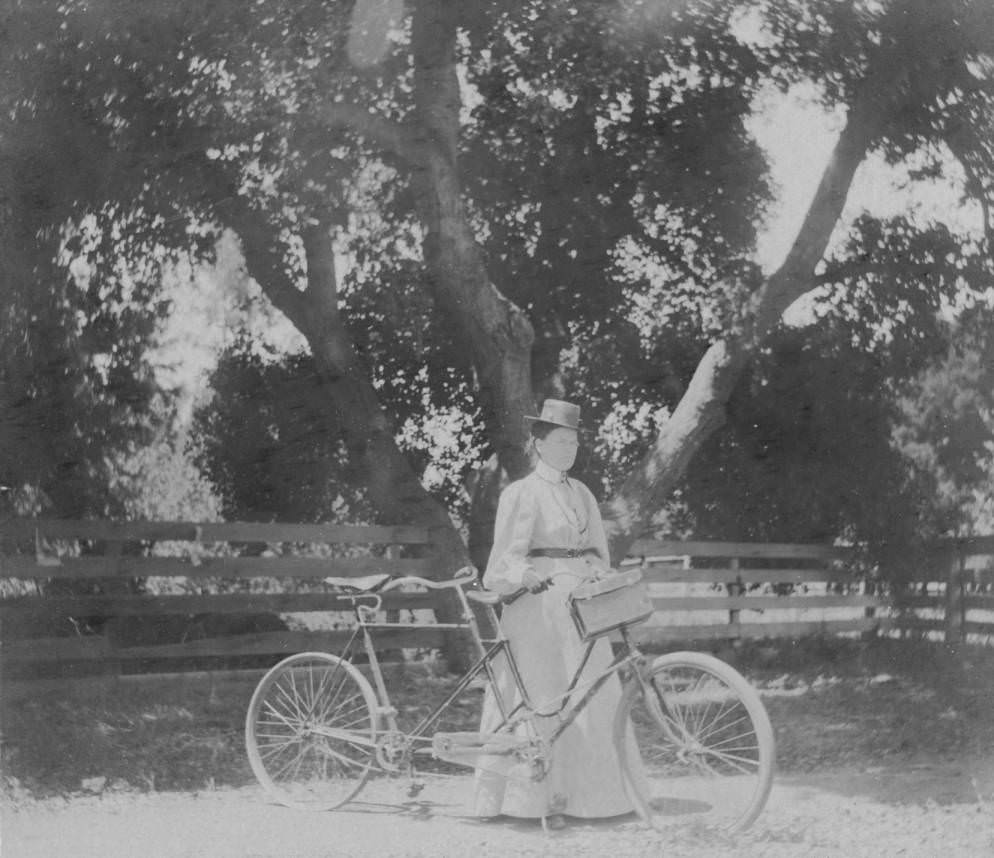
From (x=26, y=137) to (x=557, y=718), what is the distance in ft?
14.8

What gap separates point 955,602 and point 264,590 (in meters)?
5.43

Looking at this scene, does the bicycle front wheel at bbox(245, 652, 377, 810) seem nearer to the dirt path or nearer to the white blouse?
the dirt path

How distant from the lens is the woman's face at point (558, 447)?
17.1 feet

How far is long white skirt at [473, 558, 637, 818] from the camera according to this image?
4953 millimetres

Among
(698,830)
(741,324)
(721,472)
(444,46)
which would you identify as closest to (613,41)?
(444,46)

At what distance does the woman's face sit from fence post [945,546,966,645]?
4868mm

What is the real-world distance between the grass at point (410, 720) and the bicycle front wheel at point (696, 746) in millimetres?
1957

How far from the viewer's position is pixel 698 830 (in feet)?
14.7

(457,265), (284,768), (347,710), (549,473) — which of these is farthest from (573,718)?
(457,265)

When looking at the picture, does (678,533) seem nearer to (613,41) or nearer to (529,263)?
(529,263)

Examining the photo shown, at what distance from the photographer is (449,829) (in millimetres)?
4996

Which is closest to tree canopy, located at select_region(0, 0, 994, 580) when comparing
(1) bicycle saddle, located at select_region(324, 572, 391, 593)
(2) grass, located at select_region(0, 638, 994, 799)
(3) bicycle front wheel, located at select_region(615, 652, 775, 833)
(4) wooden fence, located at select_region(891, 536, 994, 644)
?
(2) grass, located at select_region(0, 638, 994, 799)

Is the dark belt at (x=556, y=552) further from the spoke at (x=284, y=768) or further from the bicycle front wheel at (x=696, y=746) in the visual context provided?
the spoke at (x=284, y=768)

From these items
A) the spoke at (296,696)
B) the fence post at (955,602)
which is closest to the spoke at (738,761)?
the spoke at (296,696)
